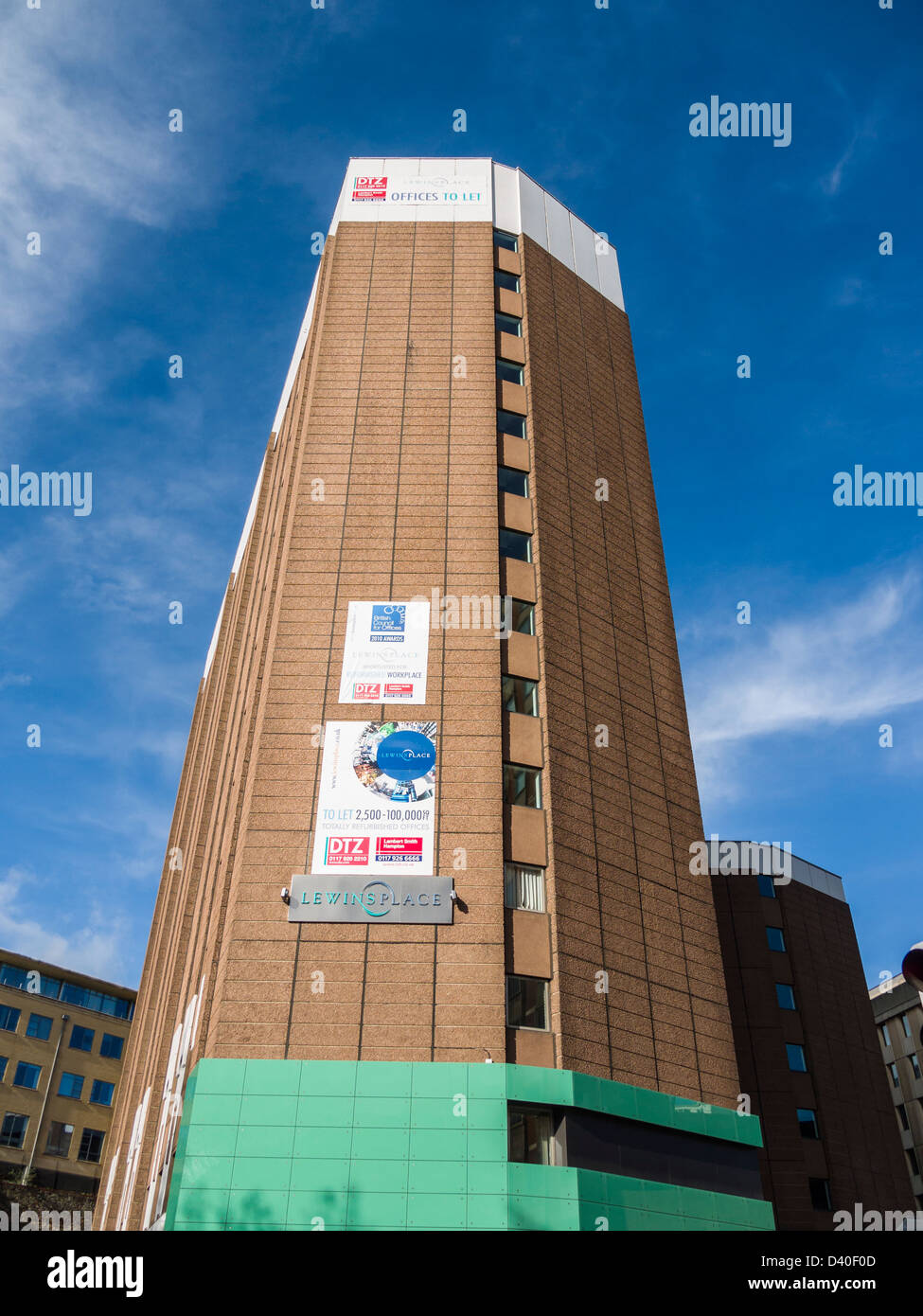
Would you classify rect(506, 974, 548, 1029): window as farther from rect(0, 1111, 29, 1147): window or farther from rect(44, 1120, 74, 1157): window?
rect(44, 1120, 74, 1157): window

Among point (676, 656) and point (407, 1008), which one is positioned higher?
point (676, 656)

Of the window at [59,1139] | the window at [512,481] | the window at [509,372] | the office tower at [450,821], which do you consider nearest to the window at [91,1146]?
the window at [59,1139]

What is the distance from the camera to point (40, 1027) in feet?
249

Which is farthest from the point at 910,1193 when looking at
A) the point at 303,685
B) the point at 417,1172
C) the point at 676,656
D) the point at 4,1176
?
the point at 4,1176

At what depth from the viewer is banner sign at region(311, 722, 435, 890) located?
28.6m

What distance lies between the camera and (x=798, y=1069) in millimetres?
52375

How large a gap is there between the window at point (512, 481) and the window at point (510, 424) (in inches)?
74.8

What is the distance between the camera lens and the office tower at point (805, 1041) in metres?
49.3

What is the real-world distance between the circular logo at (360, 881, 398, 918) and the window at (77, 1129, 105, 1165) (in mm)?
60888

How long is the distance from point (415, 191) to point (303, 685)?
89.7ft

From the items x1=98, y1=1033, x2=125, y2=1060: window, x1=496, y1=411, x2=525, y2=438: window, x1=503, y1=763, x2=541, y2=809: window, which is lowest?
x1=503, y1=763, x2=541, y2=809: window

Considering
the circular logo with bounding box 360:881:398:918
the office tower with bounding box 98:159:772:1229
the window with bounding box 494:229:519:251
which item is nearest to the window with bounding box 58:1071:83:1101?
→ the office tower with bounding box 98:159:772:1229
